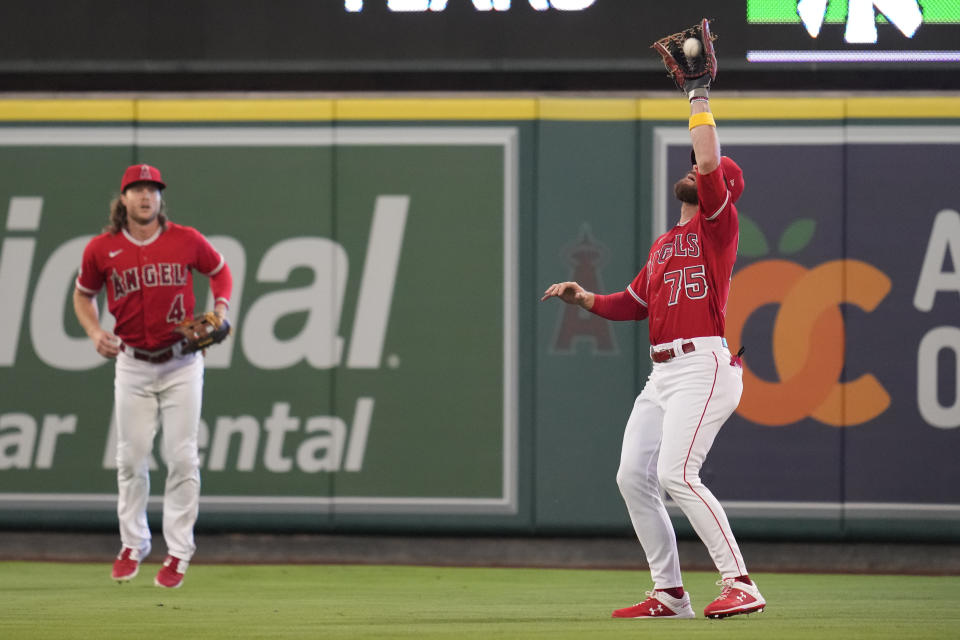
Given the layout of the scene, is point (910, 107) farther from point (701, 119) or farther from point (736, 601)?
point (736, 601)

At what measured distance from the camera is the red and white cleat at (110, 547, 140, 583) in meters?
6.09

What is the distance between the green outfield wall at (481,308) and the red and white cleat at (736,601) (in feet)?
10.1

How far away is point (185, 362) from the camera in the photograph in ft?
20.2

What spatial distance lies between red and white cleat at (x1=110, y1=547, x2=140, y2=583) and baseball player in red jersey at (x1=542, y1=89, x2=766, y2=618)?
8.59 ft

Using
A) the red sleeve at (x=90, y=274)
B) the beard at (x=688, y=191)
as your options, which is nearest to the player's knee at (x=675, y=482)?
the beard at (x=688, y=191)

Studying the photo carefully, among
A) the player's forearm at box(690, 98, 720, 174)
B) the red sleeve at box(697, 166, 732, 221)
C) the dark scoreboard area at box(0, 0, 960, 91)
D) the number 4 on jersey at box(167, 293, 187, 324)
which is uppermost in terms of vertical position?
the dark scoreboard area at box(0, 0, 960, 91)

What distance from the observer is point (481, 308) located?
7652 mm

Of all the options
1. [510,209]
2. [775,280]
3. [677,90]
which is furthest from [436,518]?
[677,90]

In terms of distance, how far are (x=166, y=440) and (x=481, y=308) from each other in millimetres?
2282

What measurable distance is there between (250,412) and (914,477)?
411 centimetres

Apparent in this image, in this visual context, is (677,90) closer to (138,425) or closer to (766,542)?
(766,542)

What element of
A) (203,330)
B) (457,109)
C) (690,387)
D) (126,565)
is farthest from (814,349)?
(126,565)

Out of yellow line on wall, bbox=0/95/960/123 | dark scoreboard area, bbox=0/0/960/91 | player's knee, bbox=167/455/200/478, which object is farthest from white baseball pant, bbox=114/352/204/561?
dark scoreboard area, bbox=0/0/960/91

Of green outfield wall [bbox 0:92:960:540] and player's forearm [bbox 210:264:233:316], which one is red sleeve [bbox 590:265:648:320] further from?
green outfield wall [bbox 0:92:960:540]
